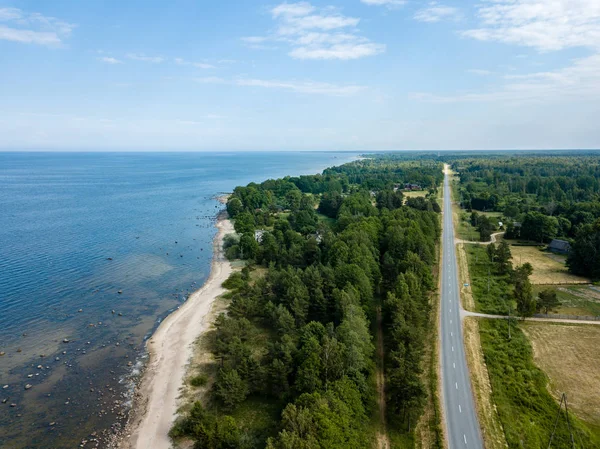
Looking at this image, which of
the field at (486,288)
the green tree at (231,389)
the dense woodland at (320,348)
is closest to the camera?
the dense woodland at (320,348)

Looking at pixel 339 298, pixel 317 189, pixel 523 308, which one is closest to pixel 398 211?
pixel 523 308

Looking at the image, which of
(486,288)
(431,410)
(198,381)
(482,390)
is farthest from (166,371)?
(486,288)

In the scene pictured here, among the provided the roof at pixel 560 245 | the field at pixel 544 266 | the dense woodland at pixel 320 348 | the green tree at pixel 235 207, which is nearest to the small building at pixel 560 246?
the roof at pixel 560 245

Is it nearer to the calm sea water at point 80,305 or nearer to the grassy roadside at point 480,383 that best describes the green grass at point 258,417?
the calm sea water at point 80,305

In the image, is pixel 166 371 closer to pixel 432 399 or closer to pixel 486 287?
pixel 432 399

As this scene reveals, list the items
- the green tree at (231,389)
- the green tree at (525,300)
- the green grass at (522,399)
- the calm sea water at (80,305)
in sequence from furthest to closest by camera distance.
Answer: the green tree at (525,300), the calm sea water at (80,305), the green tree at (231,389), the green grass at (522,399)

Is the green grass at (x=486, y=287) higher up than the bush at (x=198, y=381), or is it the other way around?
the green grass at (x=486, y=287)

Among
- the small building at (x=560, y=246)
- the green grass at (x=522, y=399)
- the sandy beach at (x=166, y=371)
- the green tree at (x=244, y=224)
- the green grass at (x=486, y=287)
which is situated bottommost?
the sandy beach at (x=166, y=371)

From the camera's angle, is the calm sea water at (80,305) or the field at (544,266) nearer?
the calm sea water at (80,305)

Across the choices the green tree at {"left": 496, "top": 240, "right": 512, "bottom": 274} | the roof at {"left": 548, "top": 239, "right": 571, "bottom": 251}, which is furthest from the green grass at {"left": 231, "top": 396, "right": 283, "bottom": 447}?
the roof at {"left": 548, "top": 239, "right": 571, "bottom": 251}
